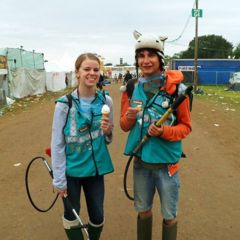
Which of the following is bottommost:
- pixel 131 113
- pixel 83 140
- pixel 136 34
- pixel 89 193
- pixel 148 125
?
pixel 89 193

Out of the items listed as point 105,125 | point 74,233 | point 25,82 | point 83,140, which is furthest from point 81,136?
point 25,82

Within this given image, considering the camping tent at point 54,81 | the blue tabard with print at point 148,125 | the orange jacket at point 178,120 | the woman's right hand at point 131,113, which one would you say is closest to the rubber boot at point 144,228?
the blue tabard with print at point 148,125

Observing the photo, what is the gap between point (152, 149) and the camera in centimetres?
327

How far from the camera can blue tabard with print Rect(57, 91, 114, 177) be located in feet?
11.0

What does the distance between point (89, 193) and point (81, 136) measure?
553 mm

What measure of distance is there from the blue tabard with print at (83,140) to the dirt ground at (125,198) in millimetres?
1274

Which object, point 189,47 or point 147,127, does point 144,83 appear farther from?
point 189,47

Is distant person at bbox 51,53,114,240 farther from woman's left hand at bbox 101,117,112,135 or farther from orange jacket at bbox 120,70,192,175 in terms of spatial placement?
orange jacket at bbox 120,70,192,175

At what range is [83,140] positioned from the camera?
3.39 m

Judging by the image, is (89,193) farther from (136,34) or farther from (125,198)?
(125,198)

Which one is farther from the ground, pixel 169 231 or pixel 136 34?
pixel 136 34

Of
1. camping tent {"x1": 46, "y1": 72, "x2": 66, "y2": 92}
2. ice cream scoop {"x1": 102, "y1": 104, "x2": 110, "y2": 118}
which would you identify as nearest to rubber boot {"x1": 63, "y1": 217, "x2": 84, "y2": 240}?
ice cream scoop {"x1": 102, "y1": 104, "x2": 110, "y2": 118}

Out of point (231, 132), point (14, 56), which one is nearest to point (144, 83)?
point (231, 132)

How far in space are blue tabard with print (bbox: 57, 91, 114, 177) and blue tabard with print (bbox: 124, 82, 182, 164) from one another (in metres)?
0.32
